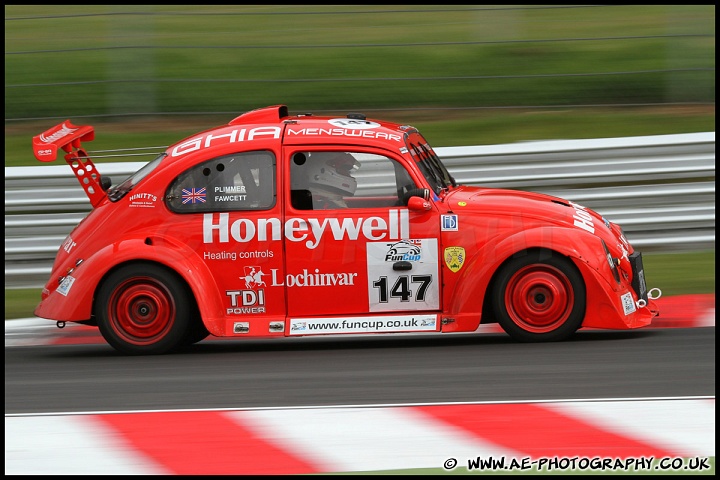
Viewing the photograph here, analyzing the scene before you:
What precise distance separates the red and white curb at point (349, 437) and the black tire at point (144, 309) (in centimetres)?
153

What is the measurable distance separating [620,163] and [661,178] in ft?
1.40

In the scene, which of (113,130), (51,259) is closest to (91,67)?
(113,130)

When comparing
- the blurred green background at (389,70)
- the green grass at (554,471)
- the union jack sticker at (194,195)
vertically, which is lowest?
the green grass at (554,471)

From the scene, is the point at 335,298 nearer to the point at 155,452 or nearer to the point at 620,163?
the point at 155,452

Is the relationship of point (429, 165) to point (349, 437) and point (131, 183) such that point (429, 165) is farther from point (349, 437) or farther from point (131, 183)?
point (349, 437)

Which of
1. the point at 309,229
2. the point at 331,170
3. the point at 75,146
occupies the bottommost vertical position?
the point at 309,229

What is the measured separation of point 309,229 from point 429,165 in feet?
3.67

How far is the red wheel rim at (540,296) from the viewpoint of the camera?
25.1ft

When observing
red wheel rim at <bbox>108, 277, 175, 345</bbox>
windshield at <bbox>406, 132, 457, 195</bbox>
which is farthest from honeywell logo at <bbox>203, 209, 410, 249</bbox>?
red wheel rim at <bbox>108, 277, 175, 345</bbox>

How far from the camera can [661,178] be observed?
1084cm

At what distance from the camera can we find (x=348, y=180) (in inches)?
311

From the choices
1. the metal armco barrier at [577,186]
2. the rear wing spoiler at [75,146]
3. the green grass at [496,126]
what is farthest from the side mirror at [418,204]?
the green grass at [496,126]

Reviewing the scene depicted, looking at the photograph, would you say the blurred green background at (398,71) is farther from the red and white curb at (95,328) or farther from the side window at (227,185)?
the side window at (227,185)

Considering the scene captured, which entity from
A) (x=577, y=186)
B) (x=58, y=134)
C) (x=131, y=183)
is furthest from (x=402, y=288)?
(x=577, y=186)
